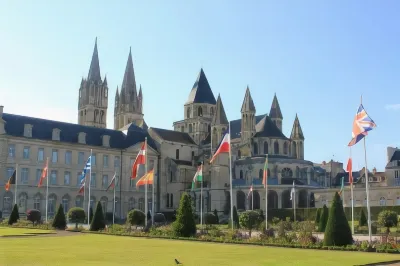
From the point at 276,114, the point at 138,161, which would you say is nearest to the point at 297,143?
the point at 276,114

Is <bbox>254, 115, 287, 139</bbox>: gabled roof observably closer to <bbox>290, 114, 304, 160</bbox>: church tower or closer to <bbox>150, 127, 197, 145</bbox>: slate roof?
<bbox>290, 114, 304, 160</bbox>: church tower

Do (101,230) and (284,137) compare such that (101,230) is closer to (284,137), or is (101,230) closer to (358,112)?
(358,112)

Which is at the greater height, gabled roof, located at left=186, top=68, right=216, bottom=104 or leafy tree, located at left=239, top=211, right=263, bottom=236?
gabled roof, located at left=186, top=68, right=216, bottom=104

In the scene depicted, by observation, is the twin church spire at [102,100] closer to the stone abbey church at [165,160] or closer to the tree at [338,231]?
the stone abbey church at [165,160]

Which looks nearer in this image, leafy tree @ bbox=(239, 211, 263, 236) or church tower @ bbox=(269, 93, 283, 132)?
leafy tree @ bbox=(239, 211, 263, 236)

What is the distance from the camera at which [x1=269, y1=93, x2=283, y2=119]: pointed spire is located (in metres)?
105

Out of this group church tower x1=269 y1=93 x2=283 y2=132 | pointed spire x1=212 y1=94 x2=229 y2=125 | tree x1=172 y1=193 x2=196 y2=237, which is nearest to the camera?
tree x1=172 y1=193 x2=196 y2=237

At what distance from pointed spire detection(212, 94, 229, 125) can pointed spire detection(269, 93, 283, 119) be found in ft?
43.9

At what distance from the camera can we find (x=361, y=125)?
29359 millimetres

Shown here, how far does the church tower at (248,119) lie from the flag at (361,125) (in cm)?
6106

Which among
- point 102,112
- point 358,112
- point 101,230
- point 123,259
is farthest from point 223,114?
point 123,259

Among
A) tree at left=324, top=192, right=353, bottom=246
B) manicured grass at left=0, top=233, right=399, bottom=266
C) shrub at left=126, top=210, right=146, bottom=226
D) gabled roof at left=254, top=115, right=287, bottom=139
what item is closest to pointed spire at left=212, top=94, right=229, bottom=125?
gabled roof at left=254, top=115, right=287, bottom=139

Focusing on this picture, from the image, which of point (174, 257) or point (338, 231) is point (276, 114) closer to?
point (338, 231)

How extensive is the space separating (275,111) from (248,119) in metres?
14.7
